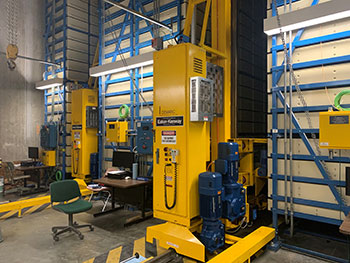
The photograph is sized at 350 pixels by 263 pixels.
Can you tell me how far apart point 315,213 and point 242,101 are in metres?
2.65

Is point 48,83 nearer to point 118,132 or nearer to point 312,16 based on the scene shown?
point 118,132

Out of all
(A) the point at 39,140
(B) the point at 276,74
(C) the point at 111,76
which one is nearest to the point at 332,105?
(B) the point at 276,74

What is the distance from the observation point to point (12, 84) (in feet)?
28.0

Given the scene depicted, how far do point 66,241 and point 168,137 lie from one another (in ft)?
7.50

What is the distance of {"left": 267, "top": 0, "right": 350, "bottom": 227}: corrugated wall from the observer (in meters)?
3.48

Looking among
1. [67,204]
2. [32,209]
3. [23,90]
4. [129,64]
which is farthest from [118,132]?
[23,90]

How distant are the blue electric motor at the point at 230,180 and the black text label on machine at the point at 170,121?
72 cm

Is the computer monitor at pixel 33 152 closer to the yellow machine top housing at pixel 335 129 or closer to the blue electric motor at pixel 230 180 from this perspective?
the blue electric motor at pixel 230 180

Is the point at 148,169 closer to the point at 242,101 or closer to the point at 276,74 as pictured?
the point at 242,101

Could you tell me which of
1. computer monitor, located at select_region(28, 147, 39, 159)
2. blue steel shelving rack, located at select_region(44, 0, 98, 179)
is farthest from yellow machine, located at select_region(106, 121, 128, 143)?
computer monitor, located at select_region(28, 147, 39, 159)

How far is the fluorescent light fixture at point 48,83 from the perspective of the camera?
8.08m

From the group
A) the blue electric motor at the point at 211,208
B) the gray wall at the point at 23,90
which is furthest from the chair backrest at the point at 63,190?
the gray wall at the point at 23,90

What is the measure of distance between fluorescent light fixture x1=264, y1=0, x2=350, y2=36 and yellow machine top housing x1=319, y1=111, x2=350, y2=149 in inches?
44.6

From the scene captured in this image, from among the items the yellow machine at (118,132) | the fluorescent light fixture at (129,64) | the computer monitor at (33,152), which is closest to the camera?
the fluorescent light fixture at (129,64)
